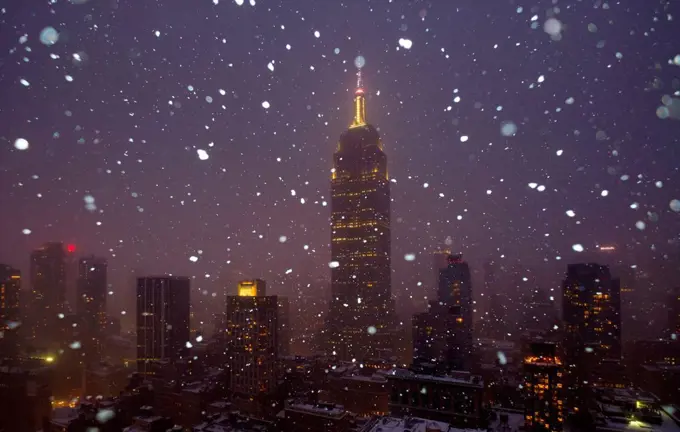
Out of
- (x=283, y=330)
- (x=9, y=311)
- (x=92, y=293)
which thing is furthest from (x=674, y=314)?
(x=92, y=293)

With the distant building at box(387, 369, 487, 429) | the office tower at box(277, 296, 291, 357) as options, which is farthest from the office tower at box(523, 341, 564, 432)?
the office tower at box(277, 296, 291, 357)

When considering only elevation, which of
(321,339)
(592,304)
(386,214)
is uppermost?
(386,214)

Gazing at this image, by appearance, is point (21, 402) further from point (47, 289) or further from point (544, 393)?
point (47, 289)

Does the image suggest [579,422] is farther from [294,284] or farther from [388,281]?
[294,284]

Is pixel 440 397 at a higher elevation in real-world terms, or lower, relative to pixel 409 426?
lower

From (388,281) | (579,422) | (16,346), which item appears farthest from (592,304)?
(16,346)

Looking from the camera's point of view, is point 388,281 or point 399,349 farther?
point 388,281

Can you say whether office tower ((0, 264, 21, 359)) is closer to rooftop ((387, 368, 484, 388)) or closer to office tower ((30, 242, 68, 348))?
office tower ((30, 242, 68, 348))
